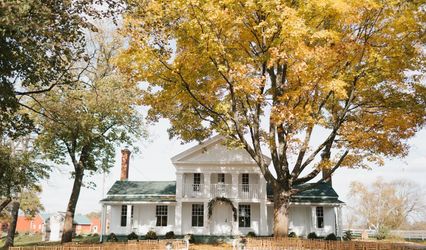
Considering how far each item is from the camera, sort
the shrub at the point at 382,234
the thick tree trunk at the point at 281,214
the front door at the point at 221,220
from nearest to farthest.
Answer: the thick tree trunk at the point at 281,214 → the front door at the point at 221,220 → the shrub at the point at 382,234

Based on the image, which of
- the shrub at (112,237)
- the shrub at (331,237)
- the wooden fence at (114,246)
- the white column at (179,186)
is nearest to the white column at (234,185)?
the white column at (179,186)

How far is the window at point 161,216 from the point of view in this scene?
107 ft

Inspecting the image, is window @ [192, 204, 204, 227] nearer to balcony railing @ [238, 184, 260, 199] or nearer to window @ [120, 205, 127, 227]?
balcony railing @ [238, 184, 260, 199]

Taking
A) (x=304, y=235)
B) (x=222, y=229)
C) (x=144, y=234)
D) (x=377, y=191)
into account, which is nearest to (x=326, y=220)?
(x=304, y=235)

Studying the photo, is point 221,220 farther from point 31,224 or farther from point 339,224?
point 31,224

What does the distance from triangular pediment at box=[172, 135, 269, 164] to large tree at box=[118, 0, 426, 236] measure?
11874mm

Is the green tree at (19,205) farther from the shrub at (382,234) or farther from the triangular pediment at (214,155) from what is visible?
the shrub at (382,234)

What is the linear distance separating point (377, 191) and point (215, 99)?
186 feet

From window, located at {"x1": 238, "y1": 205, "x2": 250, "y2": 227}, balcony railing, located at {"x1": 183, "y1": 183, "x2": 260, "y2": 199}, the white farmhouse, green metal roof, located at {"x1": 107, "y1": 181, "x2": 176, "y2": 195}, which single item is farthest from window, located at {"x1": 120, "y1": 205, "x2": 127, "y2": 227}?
window, located at {"x1": 238, "y1": 205, "x2": 250, "y2": 227}

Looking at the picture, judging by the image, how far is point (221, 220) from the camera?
32.0 m

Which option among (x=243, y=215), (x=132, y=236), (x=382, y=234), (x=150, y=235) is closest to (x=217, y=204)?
(x=243, y=215)

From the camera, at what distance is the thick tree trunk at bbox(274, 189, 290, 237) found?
18.5m

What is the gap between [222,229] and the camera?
31.7m

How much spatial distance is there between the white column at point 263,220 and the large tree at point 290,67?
11971 mm
